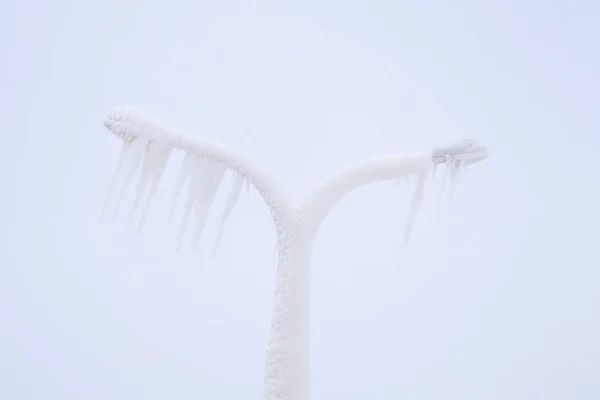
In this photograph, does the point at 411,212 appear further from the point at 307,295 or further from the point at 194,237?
the point at 194,237

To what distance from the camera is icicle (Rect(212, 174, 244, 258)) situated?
6938 millimetres

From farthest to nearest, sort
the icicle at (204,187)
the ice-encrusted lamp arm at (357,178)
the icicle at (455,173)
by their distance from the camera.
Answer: the icicle at (204,187)
the icicle at (455,173)
the ice-encrusted lamp arm at (357,178)

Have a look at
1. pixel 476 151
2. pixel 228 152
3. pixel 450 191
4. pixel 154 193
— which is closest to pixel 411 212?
pixel 450 191

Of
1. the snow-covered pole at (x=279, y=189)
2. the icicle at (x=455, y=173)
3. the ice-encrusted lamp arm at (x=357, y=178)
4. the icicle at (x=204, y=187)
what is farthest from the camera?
the icicle at (x=204, y=187)

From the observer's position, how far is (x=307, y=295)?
21.3 ft

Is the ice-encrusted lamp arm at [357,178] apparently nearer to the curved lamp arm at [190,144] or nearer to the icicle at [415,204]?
the icicle at [415,204]

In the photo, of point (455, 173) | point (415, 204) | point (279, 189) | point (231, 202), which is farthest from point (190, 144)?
point (455, 173)

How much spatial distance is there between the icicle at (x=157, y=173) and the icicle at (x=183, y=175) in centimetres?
17

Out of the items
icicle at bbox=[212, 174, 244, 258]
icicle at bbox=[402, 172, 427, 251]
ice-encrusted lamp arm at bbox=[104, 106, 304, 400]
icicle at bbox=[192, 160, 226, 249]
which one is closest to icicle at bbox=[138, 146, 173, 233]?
ice-encrusted lamp arm at bbox=[104, 106, 304, 400]

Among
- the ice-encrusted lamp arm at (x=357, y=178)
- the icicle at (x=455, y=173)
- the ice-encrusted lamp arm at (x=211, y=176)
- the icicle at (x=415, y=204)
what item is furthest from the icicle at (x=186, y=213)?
the icicle at (x=455, y=173)

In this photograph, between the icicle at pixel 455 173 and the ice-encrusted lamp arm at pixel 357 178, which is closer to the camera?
the ice-encrusted lamp arm at pixel 357 178

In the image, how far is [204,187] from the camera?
707 cm

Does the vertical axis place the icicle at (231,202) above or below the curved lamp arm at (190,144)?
below

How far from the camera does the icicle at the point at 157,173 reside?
7.05 meters
